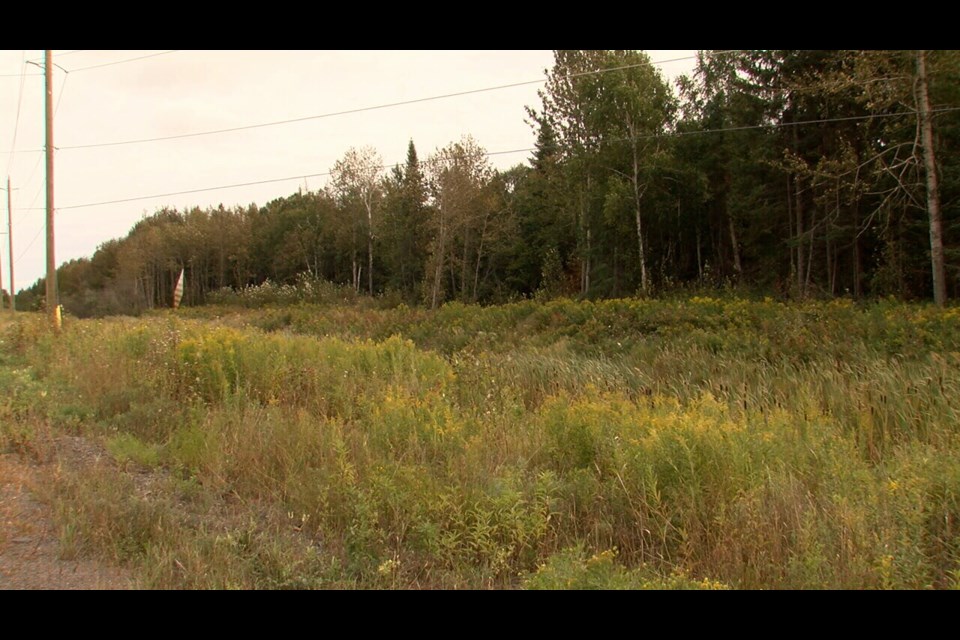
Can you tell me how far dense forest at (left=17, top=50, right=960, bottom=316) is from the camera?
22.7 metres

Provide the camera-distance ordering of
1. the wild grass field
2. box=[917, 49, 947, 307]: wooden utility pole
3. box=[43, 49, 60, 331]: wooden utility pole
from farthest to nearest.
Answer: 1. box=[43, 49, 60, 331]: wooden utility pole
2. box=[917, 49, 947, 307]: wooden utility pole
3. the wild grass field

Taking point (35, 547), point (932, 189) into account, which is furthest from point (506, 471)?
point (932, 189)

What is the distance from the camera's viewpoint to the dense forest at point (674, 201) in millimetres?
22656

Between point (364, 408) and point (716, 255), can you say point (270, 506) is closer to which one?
point (364, 408)

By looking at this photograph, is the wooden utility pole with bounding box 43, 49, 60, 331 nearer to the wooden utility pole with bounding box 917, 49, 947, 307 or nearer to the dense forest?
the dense forest

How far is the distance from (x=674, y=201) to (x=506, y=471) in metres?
37.0

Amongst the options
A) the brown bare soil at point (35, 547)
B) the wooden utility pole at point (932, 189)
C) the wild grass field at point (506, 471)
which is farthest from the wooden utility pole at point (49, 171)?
the wooden utility pole at point (932, 189)

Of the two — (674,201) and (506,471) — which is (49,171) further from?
(674,201)

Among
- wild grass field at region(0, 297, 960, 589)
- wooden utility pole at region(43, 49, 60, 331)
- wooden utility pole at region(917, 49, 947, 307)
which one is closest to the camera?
wild grass field at region(0, 297, 960, 589)

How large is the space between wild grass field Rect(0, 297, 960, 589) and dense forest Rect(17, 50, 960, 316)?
48.9ft

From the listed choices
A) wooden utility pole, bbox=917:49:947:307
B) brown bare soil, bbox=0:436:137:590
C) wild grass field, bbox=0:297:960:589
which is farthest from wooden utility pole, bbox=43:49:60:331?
wooden utility pole, bbox=917:49:947:307

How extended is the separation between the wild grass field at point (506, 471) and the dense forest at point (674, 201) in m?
14.9

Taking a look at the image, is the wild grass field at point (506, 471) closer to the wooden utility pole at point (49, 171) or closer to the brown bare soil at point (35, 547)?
the brown bare soil at point (35, 547)

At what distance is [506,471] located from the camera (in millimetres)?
4898
